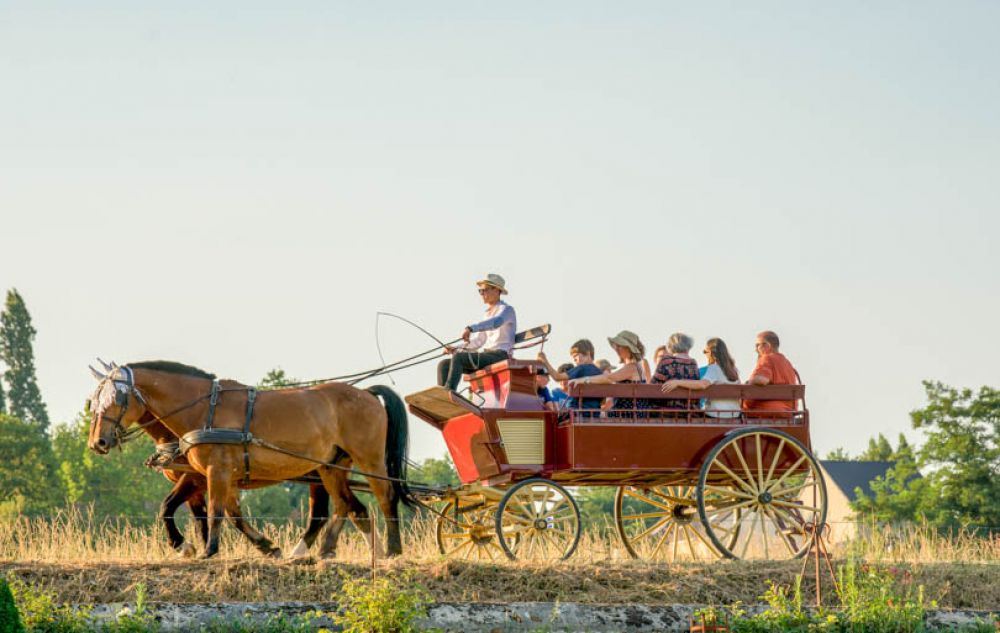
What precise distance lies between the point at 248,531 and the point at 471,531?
2521 millimetres

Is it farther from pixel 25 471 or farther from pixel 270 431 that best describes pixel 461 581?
pixel 25 471

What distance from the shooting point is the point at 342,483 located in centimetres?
1438

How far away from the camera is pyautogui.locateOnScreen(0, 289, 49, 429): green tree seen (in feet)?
197

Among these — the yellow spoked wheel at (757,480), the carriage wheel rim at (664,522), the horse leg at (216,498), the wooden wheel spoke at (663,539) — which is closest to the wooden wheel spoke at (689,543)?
the carriage wheel rim at (664,522)

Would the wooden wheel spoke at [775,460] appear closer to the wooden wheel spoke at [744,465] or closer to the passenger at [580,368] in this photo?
the wooden wheel spoke at [744,465]

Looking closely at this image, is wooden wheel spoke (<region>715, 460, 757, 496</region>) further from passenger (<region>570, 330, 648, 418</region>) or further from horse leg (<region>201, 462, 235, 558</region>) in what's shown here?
horse leg (<region>201, 462, 235, 558</region>)

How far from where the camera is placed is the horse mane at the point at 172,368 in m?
13.4

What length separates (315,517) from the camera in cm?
1441

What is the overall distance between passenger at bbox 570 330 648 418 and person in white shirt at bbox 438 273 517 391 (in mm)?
805

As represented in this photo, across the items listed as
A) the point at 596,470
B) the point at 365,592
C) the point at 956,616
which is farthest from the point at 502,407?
the point at 956,616

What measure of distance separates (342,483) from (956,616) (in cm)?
597

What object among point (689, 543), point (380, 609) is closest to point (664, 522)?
point (689, 543)

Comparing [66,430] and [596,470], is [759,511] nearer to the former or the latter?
[596,470]

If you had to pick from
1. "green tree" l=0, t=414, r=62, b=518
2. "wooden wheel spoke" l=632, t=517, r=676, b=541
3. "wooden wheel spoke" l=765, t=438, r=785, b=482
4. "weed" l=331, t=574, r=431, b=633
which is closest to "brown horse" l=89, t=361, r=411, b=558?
"wooden wheel spoke" l=632, t=517, r=676, b=541
